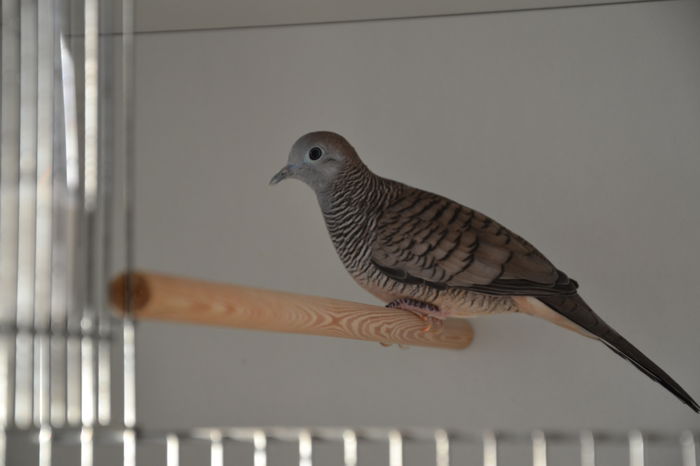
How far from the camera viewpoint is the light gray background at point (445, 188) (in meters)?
1.93

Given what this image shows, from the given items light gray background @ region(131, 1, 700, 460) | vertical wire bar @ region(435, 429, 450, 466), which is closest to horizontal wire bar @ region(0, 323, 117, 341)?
vertical wire bar @ region(435, 429, 450, 466)

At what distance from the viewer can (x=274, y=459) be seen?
208cm

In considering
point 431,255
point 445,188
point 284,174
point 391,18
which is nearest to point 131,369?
point 431,255

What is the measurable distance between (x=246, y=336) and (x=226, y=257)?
0.22 m

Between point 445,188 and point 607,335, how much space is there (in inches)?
26.8

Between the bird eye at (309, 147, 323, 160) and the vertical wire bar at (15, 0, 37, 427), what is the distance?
0.94 metres

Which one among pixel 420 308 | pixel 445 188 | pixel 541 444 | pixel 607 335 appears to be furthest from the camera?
pixel 445 188

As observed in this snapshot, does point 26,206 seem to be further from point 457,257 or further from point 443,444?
point 457,257

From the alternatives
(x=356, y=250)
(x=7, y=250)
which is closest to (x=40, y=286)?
(x=7, y=250)

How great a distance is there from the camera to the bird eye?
1.67 metres

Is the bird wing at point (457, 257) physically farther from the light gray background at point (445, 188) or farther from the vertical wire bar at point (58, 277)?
the vertical wire bar at point (58, 277)

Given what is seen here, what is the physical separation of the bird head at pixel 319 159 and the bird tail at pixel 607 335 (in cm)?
49

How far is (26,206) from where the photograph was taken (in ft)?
2.32

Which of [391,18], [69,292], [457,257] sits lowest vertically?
[69,292]
